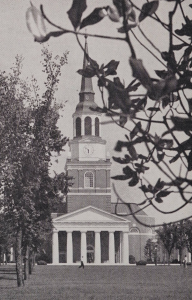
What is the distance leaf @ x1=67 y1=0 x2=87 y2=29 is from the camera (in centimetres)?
213

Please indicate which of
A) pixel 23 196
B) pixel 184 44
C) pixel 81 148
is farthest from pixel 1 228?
pixel 81 148

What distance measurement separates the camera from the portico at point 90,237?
305 ft

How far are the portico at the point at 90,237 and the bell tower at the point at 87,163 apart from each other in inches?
105

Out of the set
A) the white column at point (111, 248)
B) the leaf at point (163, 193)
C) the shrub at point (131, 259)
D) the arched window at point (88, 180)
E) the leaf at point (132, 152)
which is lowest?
the leaf at point (163, 193)

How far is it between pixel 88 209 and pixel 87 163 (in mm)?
6202

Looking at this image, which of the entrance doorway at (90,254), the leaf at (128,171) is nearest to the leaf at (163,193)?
the leaf at (128,171)

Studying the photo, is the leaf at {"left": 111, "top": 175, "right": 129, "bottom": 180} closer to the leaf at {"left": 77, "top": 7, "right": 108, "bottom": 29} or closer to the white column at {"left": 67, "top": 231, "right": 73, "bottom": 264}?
the leaf at {"left": 77, "top": 7, "right": 108, "bottom": 29}

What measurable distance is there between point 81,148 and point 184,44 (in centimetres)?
9011

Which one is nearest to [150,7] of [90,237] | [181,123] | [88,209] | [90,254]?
[181,123]

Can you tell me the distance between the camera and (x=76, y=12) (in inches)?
84.4

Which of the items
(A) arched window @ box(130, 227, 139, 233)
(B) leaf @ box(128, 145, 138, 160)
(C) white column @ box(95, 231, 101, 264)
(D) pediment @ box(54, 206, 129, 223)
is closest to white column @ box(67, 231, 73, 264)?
(D) pediment @ box(54, 206, 129, 223)

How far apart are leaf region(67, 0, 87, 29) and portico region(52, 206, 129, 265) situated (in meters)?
89.8

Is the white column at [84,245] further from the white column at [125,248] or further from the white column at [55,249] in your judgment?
the white column at [125,248]

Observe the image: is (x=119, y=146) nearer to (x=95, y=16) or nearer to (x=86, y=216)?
(x=95, y=16)
